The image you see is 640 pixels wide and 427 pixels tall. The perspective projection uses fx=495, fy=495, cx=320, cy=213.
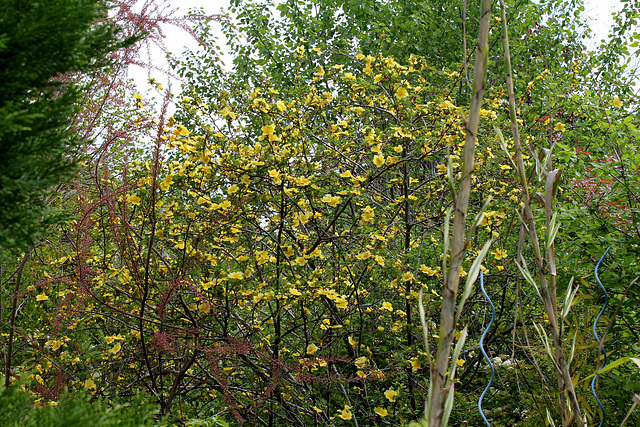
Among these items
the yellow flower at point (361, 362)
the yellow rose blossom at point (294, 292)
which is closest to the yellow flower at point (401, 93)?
the yellow rose blossom at point (294, 292)

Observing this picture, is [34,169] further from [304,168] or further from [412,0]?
[412,0]

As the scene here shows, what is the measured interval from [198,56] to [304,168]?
4.85 m

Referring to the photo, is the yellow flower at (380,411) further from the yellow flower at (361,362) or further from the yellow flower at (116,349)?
the yellow flower at (116,349)

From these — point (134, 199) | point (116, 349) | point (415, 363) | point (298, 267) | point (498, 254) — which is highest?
point (134, 199)

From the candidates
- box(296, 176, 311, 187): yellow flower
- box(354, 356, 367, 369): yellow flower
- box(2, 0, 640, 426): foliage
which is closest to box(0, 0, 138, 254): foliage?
box(2, 0, 640, 426): foliage

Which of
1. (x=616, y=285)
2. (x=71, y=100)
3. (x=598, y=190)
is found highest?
(x=71, y=100)

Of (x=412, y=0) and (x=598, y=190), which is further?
(x=412, y=0)

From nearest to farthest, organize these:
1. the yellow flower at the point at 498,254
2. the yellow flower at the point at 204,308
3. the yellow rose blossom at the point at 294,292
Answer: the yellow rose blossom at the point at 294,292 → the yellow flower at the point at 204,308 → the yellow flower at the point at 498,254

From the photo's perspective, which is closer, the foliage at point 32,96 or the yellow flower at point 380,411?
the foliage at point 32,96

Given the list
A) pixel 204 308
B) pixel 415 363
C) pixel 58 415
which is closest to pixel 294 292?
pixel 204 308

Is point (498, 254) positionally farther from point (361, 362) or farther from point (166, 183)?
point (166, 183)

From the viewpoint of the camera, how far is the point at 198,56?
7133 millimetres

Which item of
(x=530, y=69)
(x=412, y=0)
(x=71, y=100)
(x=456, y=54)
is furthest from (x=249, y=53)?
(x=71, y=100)

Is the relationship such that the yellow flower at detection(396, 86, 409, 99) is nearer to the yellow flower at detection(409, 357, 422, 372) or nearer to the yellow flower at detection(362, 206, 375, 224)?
the yellow flower at detection(362, 206, 375, 224)
